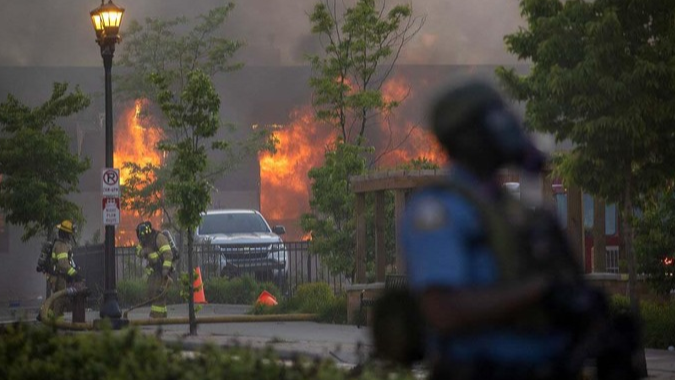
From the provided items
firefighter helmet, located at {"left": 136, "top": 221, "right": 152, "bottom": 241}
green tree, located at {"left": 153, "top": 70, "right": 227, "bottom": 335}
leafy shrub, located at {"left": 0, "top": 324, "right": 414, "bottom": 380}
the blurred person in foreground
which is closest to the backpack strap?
the blurred person in foreground

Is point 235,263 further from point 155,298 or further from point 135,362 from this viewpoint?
point 135,362

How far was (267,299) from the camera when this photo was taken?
2670 cm

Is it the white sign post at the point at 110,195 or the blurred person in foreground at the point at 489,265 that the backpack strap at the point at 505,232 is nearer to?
the blurred person in foreground at the point at 489,265

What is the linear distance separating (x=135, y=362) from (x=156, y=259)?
17.5m

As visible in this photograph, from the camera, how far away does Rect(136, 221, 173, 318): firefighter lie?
23.5 meters

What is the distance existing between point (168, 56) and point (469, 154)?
42.0 m

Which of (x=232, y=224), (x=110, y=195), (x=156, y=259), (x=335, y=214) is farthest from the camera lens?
(x=232, y=224)

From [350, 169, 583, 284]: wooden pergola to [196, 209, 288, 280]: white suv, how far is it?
6.58m

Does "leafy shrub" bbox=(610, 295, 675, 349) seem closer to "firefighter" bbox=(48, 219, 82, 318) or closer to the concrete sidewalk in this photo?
the concrete sidewalk

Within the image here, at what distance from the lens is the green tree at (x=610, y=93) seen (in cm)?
1450

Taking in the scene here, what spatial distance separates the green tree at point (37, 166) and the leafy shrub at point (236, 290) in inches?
132

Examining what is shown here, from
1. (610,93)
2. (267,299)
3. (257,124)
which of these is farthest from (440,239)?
(257,124)

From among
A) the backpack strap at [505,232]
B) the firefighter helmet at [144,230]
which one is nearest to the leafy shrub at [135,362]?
the backpack strap at [505,232]

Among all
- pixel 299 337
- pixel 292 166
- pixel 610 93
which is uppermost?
pixel 292 166
